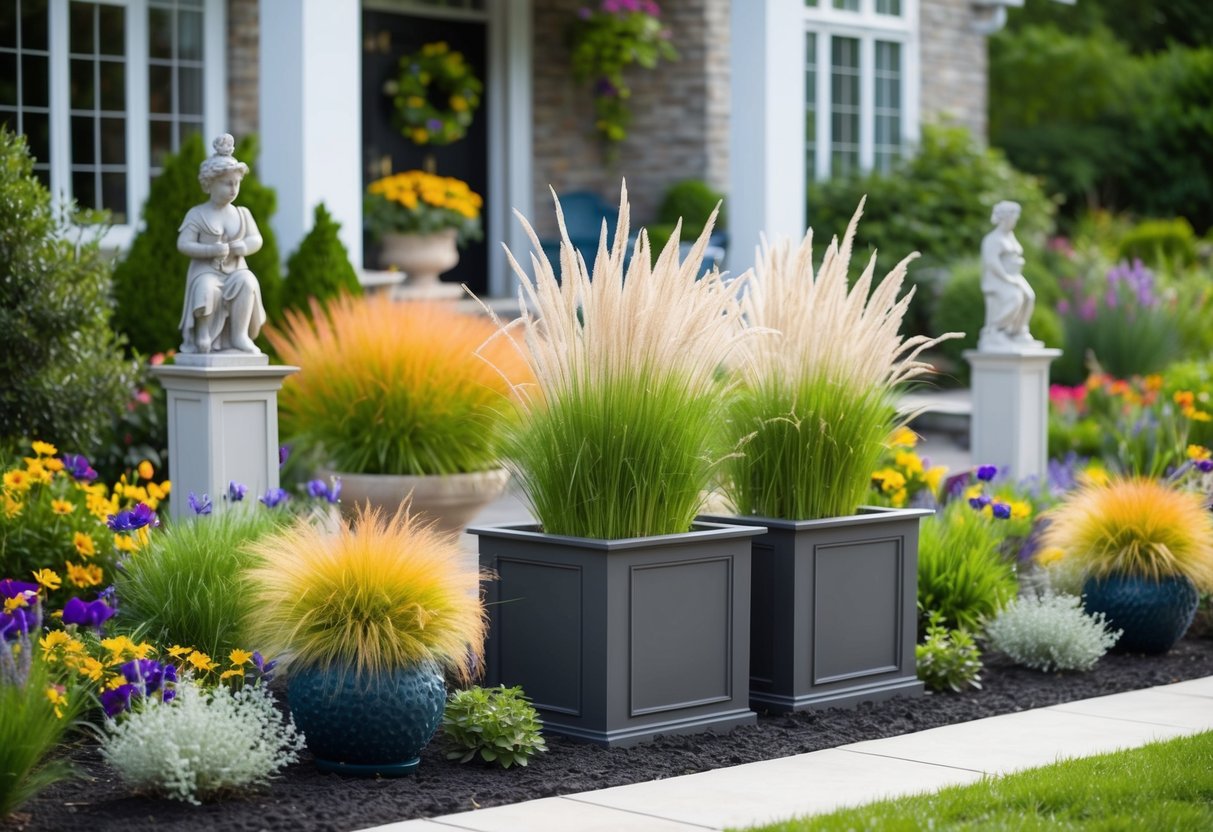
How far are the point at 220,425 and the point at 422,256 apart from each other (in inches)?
265

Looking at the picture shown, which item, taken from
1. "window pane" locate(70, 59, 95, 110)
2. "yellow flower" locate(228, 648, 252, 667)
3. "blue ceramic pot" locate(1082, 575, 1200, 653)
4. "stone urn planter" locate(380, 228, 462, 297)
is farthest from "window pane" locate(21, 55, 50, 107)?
"blue ceramic pot" locate(1082, 575, 1200, 653)

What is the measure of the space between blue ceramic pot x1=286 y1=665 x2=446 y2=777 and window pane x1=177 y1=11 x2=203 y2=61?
25.7 ft

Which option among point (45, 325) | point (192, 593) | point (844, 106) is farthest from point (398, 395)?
point (844, 106)

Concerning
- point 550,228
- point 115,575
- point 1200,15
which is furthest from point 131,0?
point 1200,15

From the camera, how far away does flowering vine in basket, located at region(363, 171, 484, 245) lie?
12.7 m

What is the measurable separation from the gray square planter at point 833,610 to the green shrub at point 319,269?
184 inches

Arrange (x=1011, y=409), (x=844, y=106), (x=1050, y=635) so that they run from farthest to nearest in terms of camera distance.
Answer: (x=844, y=106), (x=1011, y=409), (x=1050, y=635)

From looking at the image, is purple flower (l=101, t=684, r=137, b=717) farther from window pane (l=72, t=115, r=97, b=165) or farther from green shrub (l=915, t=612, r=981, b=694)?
window pane (l=72, t=115, r=97, b=165)

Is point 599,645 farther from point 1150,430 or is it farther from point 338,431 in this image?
point 1150,430

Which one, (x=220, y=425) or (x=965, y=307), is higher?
(x=965, y=307)

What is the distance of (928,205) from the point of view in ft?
50.1

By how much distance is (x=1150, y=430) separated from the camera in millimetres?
9141

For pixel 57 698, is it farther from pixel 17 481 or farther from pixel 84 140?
pixel 84 140

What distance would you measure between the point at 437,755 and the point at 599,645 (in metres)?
0.57
